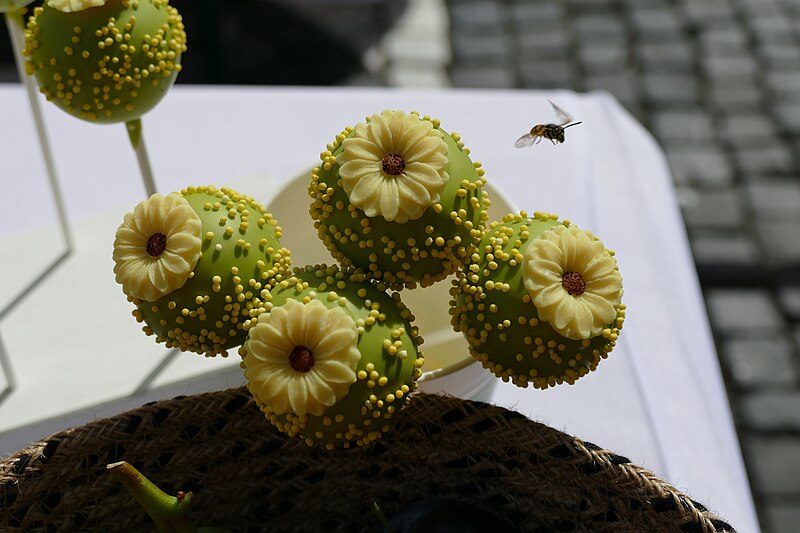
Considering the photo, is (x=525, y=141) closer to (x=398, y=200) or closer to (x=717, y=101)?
(x=398, y=200)

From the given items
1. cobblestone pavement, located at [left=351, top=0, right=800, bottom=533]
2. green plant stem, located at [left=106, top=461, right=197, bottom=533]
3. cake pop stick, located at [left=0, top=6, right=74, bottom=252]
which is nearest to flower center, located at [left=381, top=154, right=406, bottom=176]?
green plant stem, located at [left=106, top=461, right=197, bottom=533]

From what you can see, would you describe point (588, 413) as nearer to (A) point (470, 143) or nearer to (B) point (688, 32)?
(A) point (470, 143)

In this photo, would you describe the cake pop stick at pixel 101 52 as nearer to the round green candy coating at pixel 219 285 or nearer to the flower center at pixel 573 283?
the round green candy coating at pixel 219 285

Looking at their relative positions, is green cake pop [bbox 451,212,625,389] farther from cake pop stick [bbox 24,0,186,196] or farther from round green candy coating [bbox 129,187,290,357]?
cake pop stick [bbox 24,0,186,196]

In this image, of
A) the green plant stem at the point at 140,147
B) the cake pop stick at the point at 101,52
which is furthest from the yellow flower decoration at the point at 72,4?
the green plant stem at the point at 140,147

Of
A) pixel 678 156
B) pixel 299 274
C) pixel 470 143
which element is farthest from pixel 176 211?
pixel 678 156
